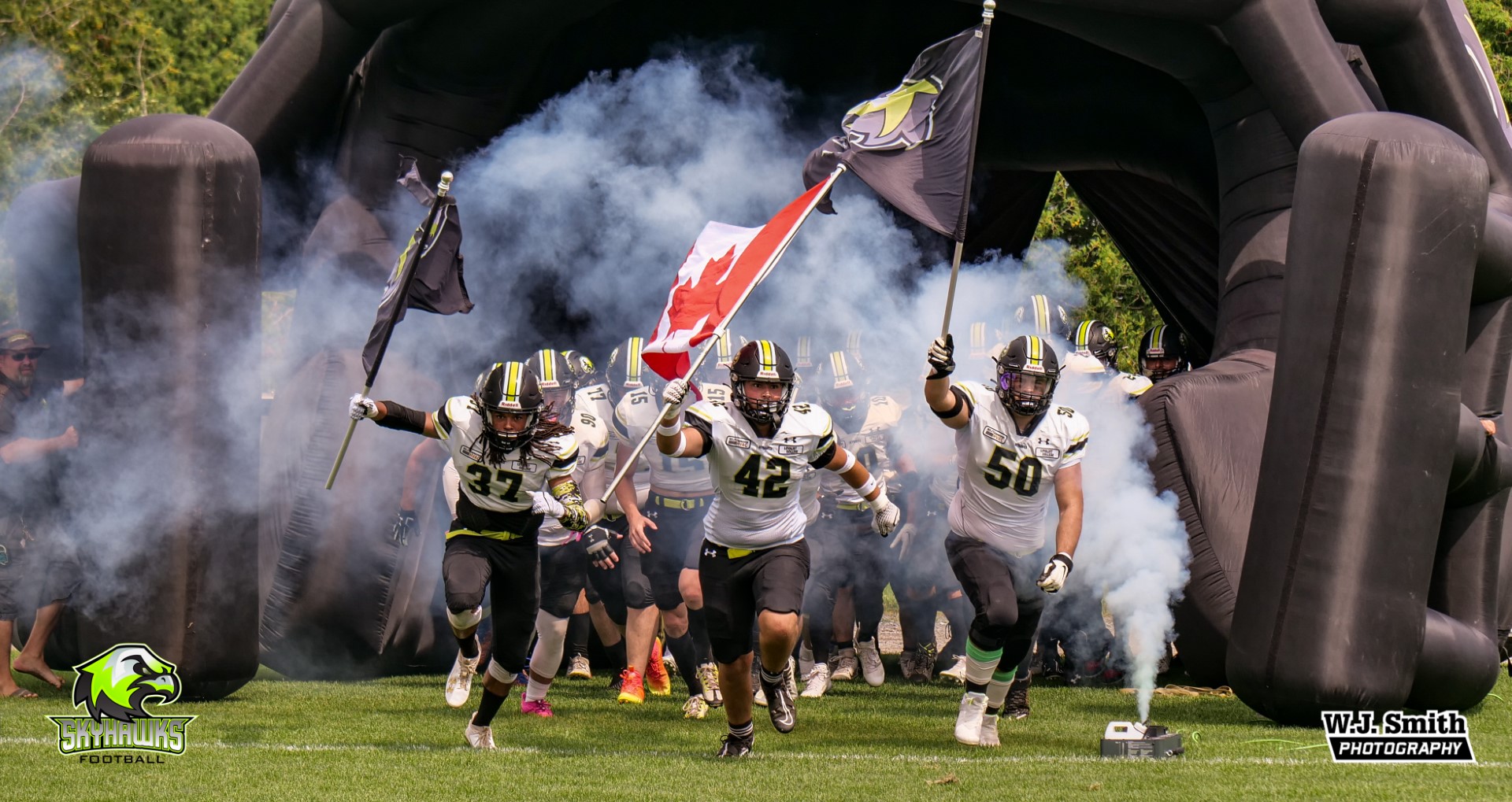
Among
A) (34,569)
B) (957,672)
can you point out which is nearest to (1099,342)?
(957,672)

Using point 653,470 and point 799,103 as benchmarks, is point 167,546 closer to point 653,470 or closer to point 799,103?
point 653,470

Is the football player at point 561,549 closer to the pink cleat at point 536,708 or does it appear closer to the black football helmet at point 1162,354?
the pink cleat at point 536,708

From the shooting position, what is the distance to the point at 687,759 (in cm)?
738

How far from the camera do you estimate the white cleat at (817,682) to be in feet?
32.8

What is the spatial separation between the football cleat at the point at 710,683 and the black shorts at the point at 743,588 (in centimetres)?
178

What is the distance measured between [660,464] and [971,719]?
2912mm

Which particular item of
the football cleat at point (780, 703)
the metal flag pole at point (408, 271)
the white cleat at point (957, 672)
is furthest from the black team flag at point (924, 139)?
the white cleat at point (957, 672)

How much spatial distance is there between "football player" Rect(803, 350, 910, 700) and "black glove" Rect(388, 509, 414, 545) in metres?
2.52

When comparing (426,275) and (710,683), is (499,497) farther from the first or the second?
(710,683)

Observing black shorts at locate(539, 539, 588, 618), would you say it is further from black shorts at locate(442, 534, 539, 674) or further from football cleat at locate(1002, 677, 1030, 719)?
football cleat at locate(1002, 677, 1030, 719)

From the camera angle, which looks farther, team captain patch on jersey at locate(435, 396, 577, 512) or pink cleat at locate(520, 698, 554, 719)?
pink cleat at locate(520, 698, 554, 719)

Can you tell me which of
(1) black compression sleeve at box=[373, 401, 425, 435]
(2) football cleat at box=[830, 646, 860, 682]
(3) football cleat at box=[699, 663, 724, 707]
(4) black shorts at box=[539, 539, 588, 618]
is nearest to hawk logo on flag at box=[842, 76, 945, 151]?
(1) black compression sleeve at box=[373, 401, 425, 435]

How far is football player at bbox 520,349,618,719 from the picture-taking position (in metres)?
8.80

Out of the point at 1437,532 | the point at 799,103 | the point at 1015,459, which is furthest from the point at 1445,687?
the point at 799,103
